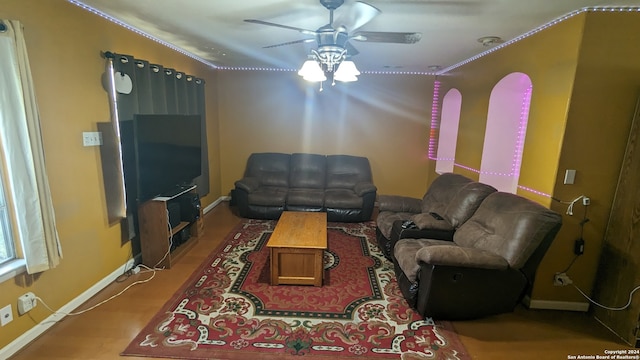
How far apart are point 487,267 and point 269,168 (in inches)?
144

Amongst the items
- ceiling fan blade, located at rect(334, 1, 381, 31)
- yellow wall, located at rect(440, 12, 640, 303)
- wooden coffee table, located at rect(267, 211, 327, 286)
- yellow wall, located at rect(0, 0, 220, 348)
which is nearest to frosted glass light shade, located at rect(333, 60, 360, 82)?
ceiling fan blade, located at rect(334, 1, 381, 31)

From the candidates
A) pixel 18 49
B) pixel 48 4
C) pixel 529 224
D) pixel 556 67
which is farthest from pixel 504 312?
pixel 48 4

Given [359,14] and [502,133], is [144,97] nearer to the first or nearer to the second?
[359,14]

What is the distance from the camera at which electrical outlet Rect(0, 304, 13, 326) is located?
1.91 m

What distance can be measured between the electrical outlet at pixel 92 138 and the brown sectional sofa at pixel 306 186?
2073 millimetres

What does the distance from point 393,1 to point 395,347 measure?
2.32 m

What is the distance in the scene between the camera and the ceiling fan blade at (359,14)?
1.84 metres

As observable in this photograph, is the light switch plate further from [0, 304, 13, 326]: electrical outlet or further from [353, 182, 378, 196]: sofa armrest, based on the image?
[0, 304, 13, 326]: electrical outlet

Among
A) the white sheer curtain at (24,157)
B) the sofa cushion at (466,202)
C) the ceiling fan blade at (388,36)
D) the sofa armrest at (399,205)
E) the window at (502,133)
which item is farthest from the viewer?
the sofa armrest at (399,205)

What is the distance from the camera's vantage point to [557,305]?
2.60 m

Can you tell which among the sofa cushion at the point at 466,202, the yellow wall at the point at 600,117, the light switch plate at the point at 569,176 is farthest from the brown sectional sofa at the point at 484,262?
the yellow wall at the point at 600,117

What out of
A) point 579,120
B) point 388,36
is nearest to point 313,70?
point 388,36

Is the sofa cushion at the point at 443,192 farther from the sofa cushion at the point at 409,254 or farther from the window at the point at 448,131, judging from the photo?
the window at the point at 448,131

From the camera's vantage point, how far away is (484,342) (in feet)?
7.25
